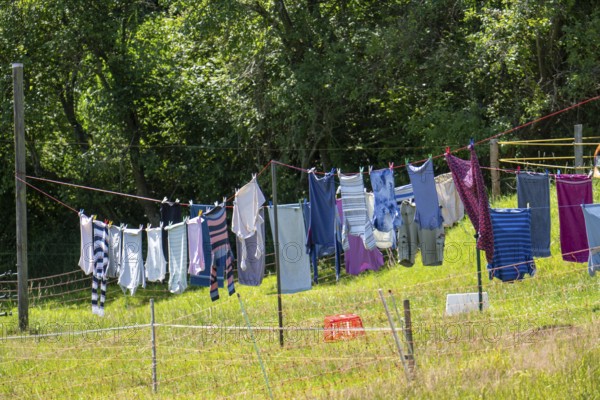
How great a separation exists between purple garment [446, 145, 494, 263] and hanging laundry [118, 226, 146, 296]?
5127 millimetres

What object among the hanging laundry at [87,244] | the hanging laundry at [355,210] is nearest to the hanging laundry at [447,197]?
the hanging laundry at [355,210]

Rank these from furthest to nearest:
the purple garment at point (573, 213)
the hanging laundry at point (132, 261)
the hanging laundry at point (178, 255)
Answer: the hanging laundry at point (132, 261) < the hanging laundry at point (178, 255) < the purple garment at point (573, 213)

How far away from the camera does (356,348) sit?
41.1ft

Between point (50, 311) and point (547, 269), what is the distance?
431 inches

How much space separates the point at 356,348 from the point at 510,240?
228cm

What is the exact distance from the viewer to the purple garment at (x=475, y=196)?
12.1 metres

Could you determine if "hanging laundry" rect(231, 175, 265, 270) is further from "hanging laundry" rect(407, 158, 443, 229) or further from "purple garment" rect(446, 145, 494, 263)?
"purple garment" rect(446, 145, 494, 263)

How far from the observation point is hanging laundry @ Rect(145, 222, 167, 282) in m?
14.8

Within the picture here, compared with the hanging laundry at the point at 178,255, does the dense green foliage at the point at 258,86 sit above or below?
above

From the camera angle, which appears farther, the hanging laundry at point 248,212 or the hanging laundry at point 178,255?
the hanging laundry at point 178,255

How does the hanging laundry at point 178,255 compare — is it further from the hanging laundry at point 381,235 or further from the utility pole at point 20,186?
the utility pole at point 20,186

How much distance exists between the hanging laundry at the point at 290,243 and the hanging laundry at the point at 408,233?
1.38 meters

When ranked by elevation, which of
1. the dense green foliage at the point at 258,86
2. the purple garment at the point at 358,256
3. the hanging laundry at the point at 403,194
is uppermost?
the dense green foliage at the point at 258,86

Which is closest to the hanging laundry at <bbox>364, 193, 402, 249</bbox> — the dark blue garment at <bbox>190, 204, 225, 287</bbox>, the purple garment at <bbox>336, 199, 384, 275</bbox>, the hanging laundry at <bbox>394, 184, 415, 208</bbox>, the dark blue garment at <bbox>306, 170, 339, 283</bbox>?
the hanging laundry at <bbox>394, 184, 415, 208</bbox>
